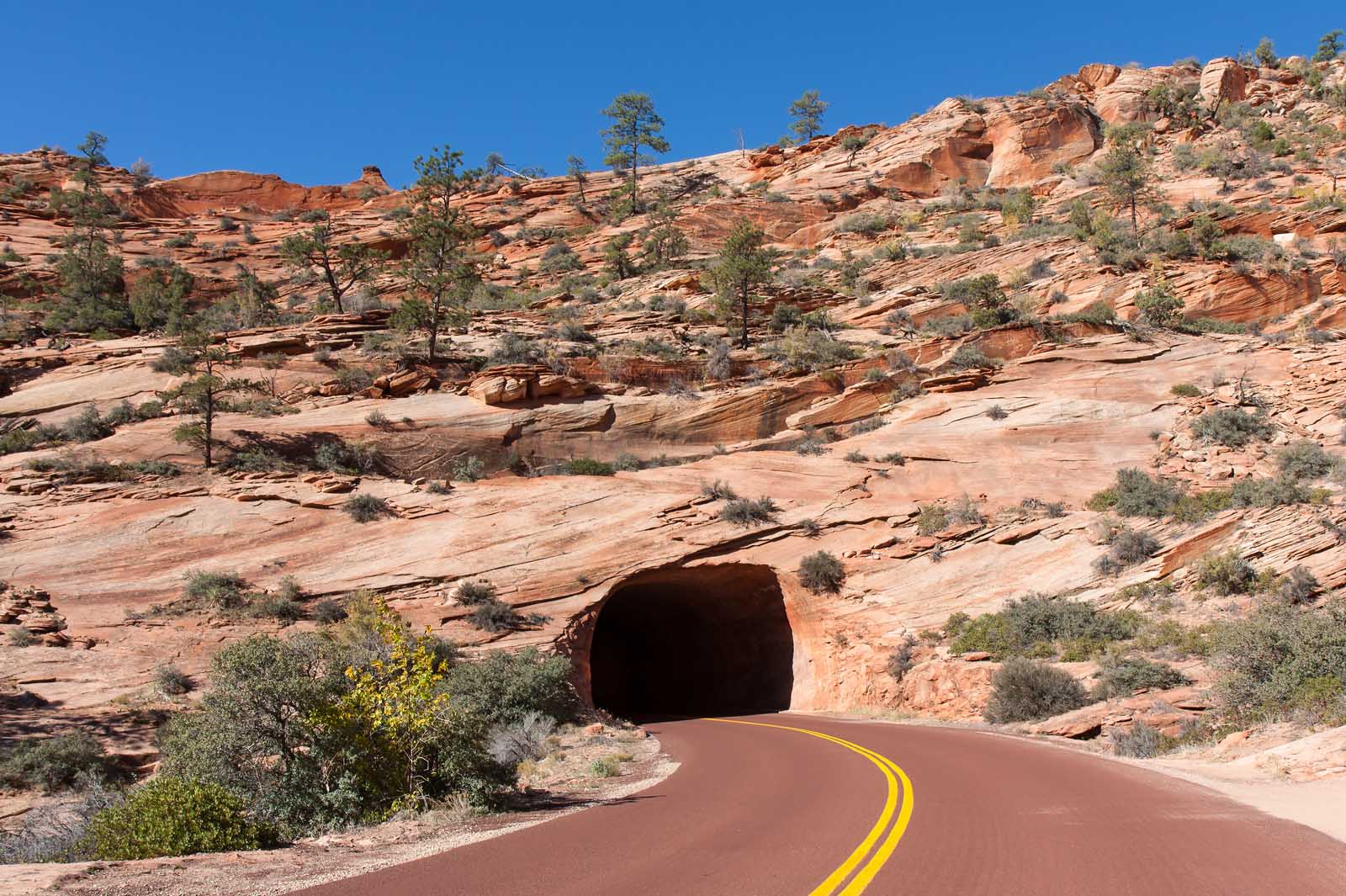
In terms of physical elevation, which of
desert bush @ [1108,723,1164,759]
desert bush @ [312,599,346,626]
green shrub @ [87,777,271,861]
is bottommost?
desert bush @ [1108,723,1164,759]

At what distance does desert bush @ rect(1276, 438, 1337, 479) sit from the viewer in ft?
71.1

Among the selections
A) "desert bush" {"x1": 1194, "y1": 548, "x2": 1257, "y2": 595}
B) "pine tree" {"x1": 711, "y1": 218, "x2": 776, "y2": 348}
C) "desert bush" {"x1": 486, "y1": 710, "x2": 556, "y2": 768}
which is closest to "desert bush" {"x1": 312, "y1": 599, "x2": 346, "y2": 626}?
"desert bush" {"x1": 486, "y1": 710, "x2": 556, "y2": 768}

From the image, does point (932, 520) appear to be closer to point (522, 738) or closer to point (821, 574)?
point (821, 574)

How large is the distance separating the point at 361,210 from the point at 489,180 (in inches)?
435

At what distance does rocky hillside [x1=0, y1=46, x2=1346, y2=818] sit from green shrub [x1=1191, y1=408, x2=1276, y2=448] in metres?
0.14

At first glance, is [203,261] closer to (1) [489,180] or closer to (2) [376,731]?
(1) [489,180]

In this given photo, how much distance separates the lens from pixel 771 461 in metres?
27.4

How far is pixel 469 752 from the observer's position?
360 inches

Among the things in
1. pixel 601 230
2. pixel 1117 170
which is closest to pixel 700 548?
pixel 1117 170

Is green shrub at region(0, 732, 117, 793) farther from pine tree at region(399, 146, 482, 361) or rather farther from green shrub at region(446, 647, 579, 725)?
pine tree at region(399, 146, 482, 361)

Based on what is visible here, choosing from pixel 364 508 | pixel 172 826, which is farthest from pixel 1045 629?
pixel 364 508

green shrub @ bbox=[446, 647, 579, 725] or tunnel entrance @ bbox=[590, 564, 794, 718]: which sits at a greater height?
green shrub @ bbox=[446, 647, 579, 725]

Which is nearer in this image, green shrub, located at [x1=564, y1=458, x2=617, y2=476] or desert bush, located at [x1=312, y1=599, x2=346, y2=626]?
Result: desert bush, located at [x1=312, y1=599, x2=346, y2=626]

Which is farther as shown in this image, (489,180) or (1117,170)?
(489,180)
